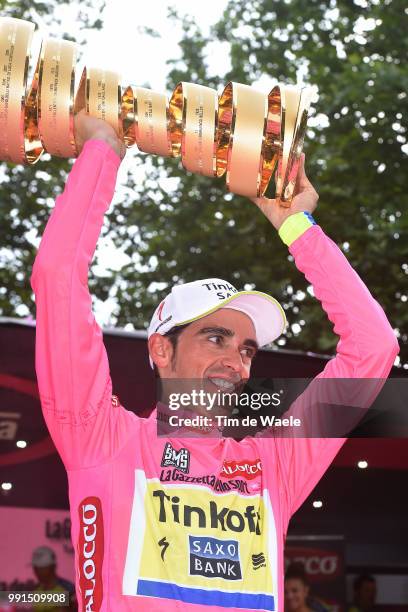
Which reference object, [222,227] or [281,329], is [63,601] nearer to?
[281,329]

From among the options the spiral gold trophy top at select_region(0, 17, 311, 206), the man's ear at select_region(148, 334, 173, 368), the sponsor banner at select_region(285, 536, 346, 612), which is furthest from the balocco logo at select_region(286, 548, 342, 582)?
the spiral gold trophy top at select_region(0, 17, 311, 206)

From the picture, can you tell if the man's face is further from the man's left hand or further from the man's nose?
the man's left hand

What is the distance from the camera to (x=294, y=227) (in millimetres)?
2301

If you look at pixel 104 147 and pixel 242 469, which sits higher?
pixel 104 147

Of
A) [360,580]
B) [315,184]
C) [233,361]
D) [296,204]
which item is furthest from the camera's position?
[315,184]

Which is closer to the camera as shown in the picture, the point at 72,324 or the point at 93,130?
the point at 72,324

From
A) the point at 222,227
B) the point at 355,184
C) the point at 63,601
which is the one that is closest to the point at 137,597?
the point at 63,601

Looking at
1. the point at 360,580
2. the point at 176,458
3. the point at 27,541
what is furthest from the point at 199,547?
the point at 360,580

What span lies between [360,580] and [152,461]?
16.6 feet

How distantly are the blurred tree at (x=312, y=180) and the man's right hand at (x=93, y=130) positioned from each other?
263 inches

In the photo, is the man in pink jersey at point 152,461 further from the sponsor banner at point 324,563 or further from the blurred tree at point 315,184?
the blurred tree at point 315,184

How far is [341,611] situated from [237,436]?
3888mm

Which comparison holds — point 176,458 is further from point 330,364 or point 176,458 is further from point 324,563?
point 324,563

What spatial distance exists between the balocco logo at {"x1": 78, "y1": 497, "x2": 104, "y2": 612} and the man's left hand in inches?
34.5
